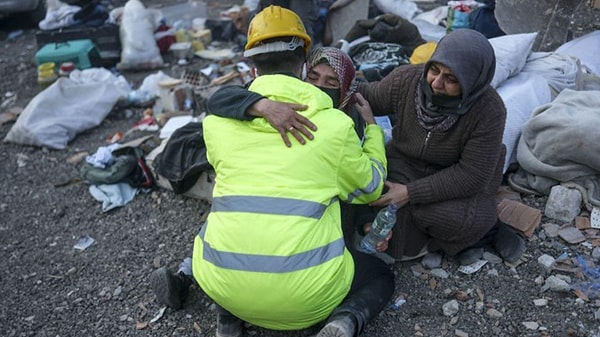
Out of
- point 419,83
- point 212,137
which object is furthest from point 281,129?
point 419,83

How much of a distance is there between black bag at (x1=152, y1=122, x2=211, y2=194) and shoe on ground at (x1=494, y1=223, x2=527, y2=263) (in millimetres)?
1942

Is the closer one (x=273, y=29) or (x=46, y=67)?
(x=273, y=29)

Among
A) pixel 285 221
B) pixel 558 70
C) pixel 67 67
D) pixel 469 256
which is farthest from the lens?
pixel 67 67

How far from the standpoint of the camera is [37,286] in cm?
336

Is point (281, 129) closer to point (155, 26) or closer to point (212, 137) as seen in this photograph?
point (212, 137)

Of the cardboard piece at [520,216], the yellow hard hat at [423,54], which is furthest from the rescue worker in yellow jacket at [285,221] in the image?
the yellow hard hat at [423,54]

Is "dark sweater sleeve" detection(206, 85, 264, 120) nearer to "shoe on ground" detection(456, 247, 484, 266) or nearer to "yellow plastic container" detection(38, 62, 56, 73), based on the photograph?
"shoe on ground" detection(456, 247, 484, 266)

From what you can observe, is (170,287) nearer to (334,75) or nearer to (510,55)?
(334,75)

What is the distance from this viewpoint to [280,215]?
88.6 inches

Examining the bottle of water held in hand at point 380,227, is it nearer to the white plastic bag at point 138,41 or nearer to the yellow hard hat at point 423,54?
the yellow hard hat at point 423,54

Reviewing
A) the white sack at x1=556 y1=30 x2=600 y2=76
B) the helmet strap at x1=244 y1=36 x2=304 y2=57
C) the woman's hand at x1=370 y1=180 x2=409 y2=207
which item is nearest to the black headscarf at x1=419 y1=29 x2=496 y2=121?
the woman's hand at x1=370 y1=180 x2=409 y2=207

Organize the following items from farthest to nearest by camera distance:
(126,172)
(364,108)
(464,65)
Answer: (126,172)
(364,108)
(464,65)

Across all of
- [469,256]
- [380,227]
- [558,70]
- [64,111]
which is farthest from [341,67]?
[64,111]

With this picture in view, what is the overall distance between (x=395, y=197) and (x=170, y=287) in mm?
1269
